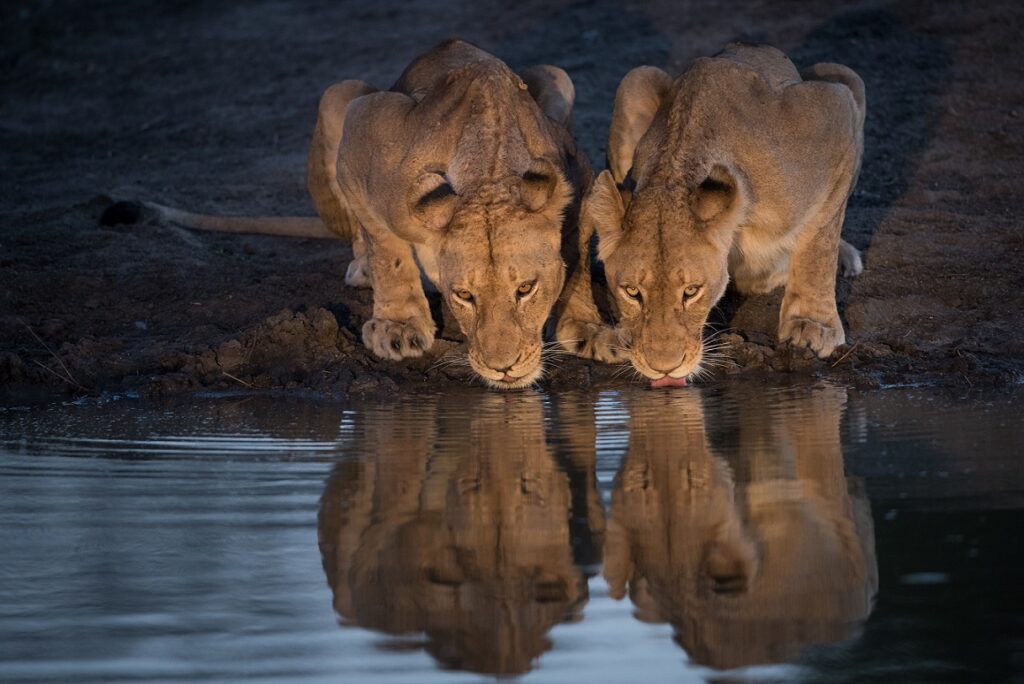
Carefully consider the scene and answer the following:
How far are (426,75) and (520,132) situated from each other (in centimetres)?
107

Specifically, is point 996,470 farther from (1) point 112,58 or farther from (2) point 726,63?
(1) point 112,58

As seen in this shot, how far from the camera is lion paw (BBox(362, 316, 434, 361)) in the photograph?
21.9 ft

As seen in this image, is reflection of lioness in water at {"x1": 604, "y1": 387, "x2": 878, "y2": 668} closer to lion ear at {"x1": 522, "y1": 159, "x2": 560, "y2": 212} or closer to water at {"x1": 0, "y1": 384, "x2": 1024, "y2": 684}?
water at {"x1": 0, "y1": 384, "x2": 1024, "y2": 684}

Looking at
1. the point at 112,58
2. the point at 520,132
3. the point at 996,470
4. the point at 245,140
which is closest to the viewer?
the point at 996,470

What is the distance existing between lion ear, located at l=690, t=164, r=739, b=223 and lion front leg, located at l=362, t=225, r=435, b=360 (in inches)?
53.7

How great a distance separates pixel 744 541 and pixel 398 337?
10.3 feet

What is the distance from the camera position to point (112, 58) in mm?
15812

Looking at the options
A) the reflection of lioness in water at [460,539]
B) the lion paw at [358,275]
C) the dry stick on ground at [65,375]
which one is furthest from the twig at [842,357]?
the dry stick on ground at [65,375]

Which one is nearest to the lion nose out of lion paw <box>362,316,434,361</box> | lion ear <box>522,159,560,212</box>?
lion ear <box>522,159,560,212</box>

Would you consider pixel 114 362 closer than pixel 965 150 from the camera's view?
Yes

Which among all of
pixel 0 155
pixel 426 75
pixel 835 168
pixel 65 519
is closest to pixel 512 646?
pixel 65 519

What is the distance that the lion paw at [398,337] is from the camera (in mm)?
6688

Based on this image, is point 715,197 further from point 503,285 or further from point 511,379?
point 511,379

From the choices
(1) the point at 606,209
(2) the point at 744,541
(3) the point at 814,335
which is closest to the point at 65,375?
(1) the point at 606,209
